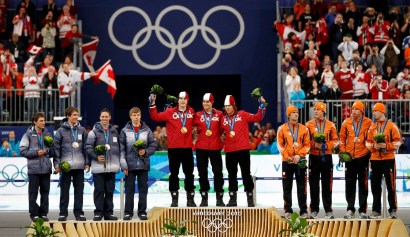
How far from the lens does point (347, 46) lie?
26.8 m

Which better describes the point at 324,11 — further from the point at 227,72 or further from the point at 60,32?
the point at 60,32

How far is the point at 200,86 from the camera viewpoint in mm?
29703

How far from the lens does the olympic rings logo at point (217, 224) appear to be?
17.4 meters

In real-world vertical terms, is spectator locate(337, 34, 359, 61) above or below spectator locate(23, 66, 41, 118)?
above

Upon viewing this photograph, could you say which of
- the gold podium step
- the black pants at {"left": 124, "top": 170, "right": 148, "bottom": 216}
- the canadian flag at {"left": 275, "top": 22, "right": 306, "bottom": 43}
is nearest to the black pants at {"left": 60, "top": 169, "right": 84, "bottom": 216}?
the gold podium step

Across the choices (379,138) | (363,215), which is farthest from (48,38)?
(379,138)

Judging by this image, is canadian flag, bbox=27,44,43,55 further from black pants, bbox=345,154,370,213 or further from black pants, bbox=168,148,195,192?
black pants, bbox=345,154,370,213

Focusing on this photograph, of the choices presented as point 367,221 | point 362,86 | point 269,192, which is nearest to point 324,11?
point 362,86

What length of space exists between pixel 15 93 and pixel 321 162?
10.3 metres

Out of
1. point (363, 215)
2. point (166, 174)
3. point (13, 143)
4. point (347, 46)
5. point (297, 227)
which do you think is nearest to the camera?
point (297, 227)

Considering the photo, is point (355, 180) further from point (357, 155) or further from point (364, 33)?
point (364, 33)

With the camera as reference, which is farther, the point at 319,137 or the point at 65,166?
the point at 319,137

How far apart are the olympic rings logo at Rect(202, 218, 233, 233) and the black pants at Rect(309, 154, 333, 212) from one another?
139cm

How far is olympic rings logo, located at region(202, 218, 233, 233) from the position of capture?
684 inches
